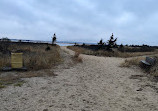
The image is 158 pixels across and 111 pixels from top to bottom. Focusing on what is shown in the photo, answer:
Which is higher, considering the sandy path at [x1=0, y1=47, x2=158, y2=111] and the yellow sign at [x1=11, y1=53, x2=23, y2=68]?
the yellow sign at [x1=11, y1=53, x2=23, y2=68]

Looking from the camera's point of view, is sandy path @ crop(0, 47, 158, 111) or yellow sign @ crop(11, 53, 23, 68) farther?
yellow sign @ crop(11, 53, 23, 68)

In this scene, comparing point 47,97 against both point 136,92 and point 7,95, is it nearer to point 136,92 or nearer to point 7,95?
point 7,95

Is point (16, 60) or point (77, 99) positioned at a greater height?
point (16, 60)

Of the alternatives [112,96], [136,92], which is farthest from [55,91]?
[136,92]

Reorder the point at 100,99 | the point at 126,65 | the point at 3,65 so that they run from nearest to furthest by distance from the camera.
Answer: the point at 100,99, the point at 3,65, the point at 126,65

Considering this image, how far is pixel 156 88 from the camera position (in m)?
4.68

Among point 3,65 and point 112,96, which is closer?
Answer: point 112,96

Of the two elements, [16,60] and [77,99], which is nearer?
[77,99]

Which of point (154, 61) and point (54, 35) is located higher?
point (54, 35)

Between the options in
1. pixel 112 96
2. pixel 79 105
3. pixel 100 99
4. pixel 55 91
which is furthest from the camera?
pixel 55 91

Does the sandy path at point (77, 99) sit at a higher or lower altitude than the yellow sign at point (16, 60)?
lower

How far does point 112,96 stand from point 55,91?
6.23 feet

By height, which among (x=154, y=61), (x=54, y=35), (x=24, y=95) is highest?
(x=54, y=35)

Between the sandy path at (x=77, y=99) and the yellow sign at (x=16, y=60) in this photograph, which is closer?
the sandy path at (x=77, y=99)
